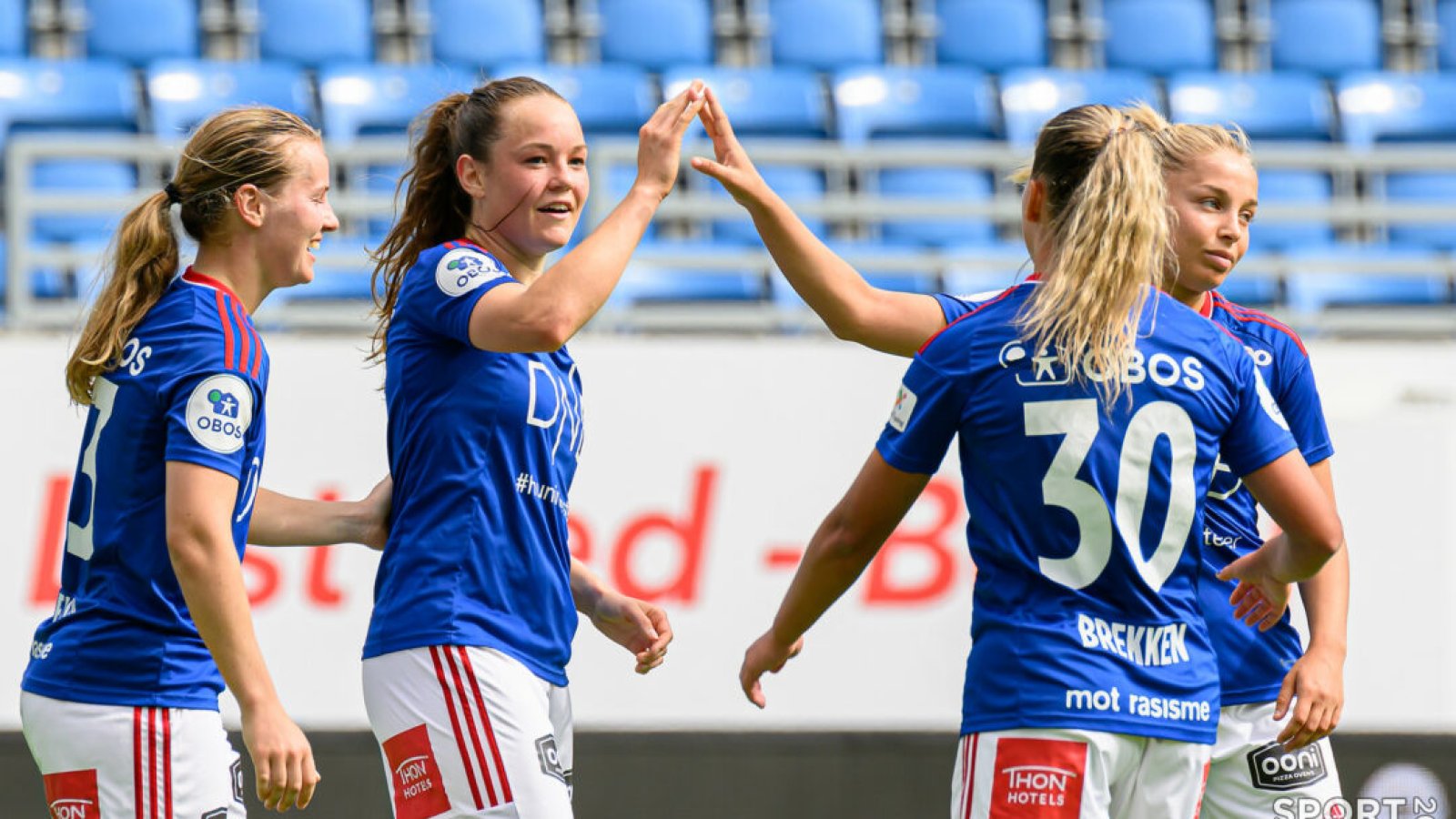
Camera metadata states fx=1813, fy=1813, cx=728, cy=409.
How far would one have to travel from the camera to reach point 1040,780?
2.53 metres

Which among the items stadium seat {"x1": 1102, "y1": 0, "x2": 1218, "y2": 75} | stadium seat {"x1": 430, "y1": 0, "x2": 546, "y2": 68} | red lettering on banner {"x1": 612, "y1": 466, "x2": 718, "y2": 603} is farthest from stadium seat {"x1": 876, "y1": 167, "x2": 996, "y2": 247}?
red lettering on banner {"x1": 612, "y1": 466, "x2": 718, "y2": 603}

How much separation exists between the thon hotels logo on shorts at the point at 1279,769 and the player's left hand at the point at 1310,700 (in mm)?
426

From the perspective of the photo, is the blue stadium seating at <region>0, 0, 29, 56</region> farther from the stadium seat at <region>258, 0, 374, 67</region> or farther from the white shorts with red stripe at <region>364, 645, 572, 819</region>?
the white shorts with red stripe at <region>364, 645, 572, 819</region>

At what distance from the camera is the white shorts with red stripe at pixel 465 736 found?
2816 mm

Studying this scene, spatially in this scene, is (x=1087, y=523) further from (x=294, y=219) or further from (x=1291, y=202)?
(x=1291, y=202)

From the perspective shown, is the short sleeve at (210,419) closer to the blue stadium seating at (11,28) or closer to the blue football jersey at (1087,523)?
the blue football jersey at (1087,523)

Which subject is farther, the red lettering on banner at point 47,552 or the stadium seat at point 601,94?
the stadium seat at point 601,94

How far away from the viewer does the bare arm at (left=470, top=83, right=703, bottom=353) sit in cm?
271

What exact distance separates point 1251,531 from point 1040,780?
1.00 m

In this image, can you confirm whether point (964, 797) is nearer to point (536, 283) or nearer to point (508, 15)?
point (536, 283)

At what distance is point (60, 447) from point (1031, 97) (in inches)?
206

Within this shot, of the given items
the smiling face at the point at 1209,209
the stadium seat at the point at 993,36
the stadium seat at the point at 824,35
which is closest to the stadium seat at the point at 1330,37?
the stadium seat at the point at 993,36

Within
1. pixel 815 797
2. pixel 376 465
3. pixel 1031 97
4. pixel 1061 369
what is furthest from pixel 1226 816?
pixel 1031 97

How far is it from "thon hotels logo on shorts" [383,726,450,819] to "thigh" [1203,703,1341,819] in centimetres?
144
